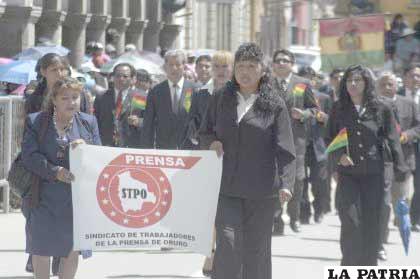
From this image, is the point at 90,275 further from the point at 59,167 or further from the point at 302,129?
the point at 302,129

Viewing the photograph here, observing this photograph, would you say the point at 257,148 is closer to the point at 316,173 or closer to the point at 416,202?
the point at 416,202

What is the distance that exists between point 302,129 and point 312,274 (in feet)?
12.4

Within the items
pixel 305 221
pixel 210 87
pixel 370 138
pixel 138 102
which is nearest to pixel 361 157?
pixel 370 138

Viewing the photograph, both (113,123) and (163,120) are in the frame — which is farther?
(113,123)

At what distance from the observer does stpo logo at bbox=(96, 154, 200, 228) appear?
10.6 meters

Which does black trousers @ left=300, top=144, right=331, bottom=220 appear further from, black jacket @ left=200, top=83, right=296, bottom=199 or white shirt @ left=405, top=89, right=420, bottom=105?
black jacket @ left=200, top=83, right=296, bottom=199

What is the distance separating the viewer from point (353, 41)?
73.4ft

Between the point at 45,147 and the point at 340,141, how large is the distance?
3276mm

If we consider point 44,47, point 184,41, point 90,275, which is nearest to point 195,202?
point 90,275

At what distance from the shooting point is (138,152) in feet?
34.8

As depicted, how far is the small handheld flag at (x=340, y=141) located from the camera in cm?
1258

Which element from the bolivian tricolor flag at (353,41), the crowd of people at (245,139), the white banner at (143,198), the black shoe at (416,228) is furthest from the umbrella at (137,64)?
the white banner at (143,198)

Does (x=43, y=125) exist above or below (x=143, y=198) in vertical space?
above

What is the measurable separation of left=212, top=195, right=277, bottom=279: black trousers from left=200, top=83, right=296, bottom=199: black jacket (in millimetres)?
89
